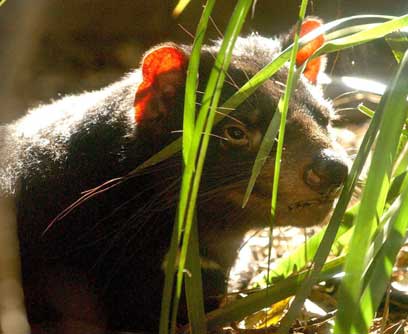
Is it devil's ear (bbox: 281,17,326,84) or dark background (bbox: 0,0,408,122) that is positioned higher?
dark background (bbox: 0,0,408,122)

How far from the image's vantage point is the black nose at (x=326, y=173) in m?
2.48

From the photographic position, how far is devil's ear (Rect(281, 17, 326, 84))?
301 cm

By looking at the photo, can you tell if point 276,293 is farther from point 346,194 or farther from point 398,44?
point 398,44

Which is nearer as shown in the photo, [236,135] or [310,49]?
[236,135]

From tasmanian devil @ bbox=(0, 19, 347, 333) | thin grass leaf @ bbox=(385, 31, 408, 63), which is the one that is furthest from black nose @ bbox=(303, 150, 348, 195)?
thin grass leaf @ bbox=(385, 31, 408, 63)

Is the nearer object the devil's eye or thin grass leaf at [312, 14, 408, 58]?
thin grass leaf at [312, 14, 408, 58]

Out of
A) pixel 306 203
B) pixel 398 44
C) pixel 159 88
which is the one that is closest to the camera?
pixel 398 44

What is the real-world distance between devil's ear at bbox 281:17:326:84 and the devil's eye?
1.55ft

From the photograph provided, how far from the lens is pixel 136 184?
2.77 m

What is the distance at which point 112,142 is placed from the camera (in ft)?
9.25

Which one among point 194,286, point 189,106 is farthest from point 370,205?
point 194,286

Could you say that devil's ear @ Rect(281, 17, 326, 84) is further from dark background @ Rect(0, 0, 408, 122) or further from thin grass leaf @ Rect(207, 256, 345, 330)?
dark background @ Rect(0, 0, 408, 122)

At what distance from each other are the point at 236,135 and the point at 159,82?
13.8 inches

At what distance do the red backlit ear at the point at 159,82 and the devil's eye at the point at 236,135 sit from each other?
0.25 metres
